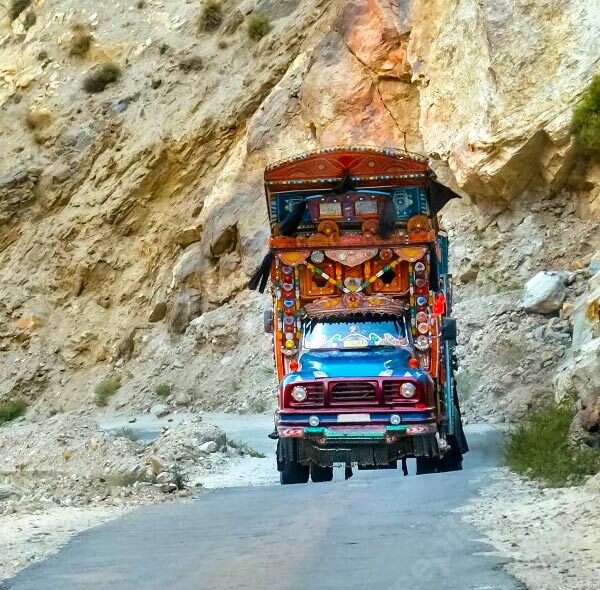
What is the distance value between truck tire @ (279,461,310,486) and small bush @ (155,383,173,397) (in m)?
21.4

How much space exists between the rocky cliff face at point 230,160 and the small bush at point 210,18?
36 centimetres

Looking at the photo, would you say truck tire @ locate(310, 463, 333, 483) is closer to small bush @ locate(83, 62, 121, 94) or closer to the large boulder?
Answer: the large boulder

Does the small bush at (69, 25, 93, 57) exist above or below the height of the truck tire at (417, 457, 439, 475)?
above

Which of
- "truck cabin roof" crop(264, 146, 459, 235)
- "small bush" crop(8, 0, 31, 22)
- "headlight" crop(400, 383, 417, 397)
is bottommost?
"headlight" crop(400, 383, 417, 397)

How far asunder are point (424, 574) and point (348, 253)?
7.94 metres

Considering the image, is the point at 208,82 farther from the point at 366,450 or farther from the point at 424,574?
the point at 424,574

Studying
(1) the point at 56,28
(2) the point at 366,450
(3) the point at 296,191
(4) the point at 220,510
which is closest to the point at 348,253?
(3) the point at 296,191

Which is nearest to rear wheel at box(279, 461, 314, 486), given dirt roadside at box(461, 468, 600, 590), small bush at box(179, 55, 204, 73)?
dirt roadside at box(461, 468, 600, 590)

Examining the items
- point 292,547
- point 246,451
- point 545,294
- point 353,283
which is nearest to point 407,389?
point 353,283

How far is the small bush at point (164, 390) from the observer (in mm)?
36406

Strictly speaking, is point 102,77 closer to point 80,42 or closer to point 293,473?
point 80,42

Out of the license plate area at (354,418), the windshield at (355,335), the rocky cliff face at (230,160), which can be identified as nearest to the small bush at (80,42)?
the rocky cliff face at (230,160)

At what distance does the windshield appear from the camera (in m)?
14.9

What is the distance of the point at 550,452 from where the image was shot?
13805 millimetres
